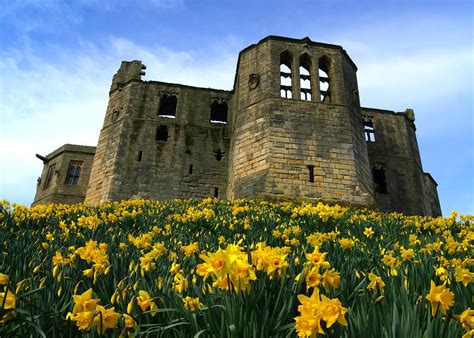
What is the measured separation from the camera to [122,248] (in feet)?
9.89

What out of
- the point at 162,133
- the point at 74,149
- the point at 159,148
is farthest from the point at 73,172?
the point at 159,148

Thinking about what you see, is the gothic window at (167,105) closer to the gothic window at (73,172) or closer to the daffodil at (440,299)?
the gothic window at (73,172)

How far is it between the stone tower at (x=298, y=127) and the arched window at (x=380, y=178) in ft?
22.4

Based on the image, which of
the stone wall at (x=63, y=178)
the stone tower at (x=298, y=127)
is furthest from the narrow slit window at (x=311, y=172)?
the stone wall at (x=63, y=178)

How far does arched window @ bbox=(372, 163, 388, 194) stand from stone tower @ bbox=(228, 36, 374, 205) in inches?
269

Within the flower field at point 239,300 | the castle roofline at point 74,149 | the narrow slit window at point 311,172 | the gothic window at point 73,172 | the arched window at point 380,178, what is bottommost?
the flower field at point 239,300

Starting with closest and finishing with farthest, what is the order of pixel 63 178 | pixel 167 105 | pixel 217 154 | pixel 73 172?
pixel 217 154 < pixel 167 105 < pixel 63 178 < pixel 73 172

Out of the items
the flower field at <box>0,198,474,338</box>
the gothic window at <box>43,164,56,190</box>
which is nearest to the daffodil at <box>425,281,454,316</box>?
the flower field at <box>0,198,474,338</box>

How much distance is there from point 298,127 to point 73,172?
19.9m

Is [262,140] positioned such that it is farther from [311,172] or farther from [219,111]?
[219,111]

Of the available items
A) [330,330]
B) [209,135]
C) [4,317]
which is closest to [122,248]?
[4,317]

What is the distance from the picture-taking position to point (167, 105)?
2112 cm

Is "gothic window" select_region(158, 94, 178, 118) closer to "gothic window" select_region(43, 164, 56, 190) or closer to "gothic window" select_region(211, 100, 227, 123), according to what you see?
"gothic window" select_region(211, 100, 227, 123)

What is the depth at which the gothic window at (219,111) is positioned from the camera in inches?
815
